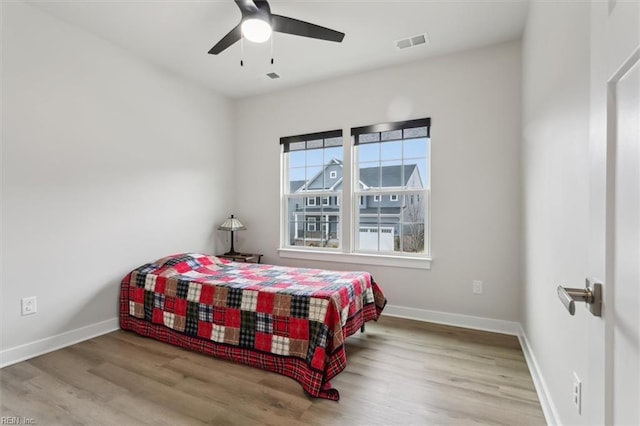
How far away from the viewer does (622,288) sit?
1.98ft

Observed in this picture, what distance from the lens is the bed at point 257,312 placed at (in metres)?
2.08

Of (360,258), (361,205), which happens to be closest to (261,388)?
(360,258)

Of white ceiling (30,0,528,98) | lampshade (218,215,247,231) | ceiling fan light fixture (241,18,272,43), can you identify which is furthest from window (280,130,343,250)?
ceiling fan light fixture (241,18,272,43)

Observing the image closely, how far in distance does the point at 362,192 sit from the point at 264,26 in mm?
2070

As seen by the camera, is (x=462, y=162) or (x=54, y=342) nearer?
(x=54, y=342)

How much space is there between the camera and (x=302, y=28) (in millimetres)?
2203

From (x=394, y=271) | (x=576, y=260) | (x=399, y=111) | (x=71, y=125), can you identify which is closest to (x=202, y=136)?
(x=71, y=125)

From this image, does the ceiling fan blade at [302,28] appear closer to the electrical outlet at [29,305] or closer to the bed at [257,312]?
the bed at [257,312]

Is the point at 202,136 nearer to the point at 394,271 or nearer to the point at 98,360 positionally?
the point at 98,360

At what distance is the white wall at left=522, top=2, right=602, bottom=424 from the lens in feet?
4.10

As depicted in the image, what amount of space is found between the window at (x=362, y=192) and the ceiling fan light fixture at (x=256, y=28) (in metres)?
1.72

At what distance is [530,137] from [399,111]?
4.52 ft

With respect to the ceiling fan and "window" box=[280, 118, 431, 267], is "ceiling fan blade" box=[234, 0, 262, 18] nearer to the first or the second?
the ceiling fan

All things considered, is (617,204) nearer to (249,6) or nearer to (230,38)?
(249,6)
